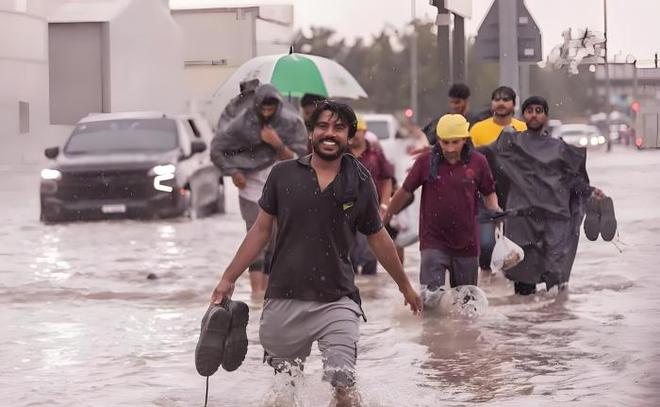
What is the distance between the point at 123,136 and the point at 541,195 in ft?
40.0

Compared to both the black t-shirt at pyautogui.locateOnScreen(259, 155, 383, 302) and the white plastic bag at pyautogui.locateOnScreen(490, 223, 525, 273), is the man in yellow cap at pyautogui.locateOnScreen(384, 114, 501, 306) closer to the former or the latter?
the white plastic bag at pyautogui.locateOnScreen(490, 223, 525, 273)

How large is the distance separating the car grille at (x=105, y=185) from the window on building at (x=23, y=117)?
1988 cm

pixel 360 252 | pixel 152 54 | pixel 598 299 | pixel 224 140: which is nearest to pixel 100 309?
pixel 224 140

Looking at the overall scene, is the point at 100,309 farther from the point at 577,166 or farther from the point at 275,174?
the point at 275,174

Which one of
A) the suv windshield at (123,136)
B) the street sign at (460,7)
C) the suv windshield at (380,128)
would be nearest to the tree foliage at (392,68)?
the suv windshield at (380,128)

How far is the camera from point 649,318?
11.7 metres

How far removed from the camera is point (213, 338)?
299 inches

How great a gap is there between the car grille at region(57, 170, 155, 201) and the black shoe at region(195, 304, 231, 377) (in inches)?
601

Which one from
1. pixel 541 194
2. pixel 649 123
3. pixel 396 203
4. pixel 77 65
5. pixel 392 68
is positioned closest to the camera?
pixel 396 203

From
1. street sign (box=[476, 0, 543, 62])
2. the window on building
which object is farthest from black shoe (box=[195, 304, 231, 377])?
the window on building

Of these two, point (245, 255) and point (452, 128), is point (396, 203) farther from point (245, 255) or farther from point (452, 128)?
point (245, 255)

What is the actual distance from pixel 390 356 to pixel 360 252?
4.94 m

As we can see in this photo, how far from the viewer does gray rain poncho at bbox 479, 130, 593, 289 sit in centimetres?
1287

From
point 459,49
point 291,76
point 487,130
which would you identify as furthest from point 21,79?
point 487,130
